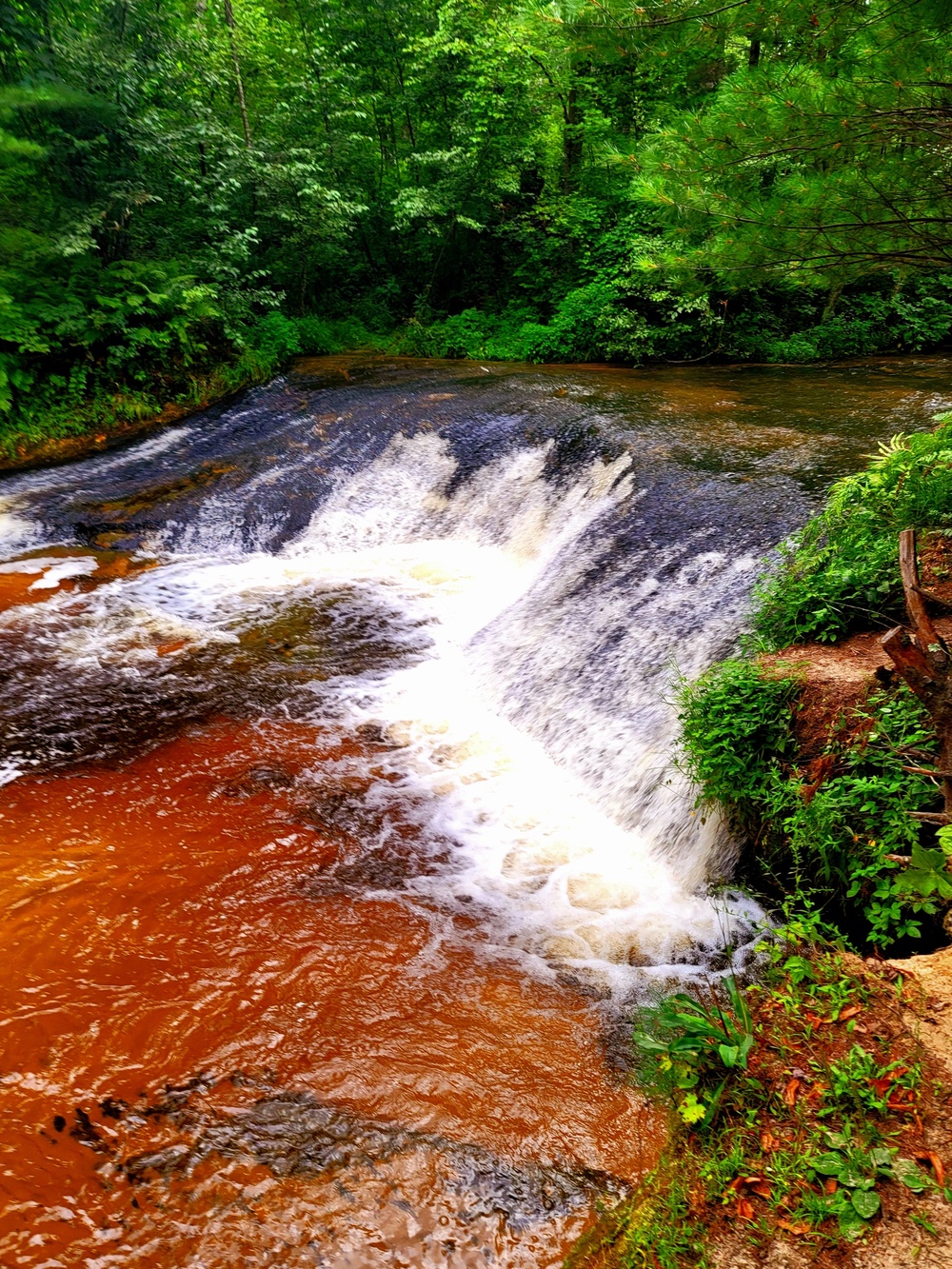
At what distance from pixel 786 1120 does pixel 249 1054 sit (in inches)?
86.8

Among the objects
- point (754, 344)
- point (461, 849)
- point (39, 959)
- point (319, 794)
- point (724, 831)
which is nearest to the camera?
point (39, 959)

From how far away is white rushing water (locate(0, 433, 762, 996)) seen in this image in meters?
4.32

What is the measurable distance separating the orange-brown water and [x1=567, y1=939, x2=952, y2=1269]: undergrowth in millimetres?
274

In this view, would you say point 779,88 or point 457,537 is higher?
point 779,88

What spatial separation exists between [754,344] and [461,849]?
37.2ft

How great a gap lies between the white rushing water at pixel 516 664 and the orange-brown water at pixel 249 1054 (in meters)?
0.59

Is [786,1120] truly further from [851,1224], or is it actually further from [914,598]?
[914,598]

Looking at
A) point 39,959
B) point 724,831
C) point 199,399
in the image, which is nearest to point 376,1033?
point 39,959

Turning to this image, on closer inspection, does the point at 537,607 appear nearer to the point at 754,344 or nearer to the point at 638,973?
the point at 638,973

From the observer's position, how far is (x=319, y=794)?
5113 millimetres

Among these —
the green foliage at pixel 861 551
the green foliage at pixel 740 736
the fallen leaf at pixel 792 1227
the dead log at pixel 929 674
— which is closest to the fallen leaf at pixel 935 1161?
the fallen leaf at pixel 792 1227

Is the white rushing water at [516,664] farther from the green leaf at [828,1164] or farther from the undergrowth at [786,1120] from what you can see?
the green leaf at [828,1164]

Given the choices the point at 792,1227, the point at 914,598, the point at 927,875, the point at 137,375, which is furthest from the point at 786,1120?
the point at 137,375

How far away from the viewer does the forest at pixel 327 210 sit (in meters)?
10.5
